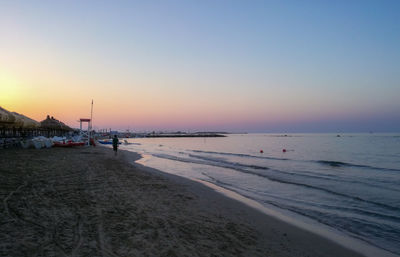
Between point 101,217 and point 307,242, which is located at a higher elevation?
point 101,217

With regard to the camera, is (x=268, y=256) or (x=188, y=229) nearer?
(x=268, y=256)

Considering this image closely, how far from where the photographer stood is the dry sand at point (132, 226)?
3906 millimetres

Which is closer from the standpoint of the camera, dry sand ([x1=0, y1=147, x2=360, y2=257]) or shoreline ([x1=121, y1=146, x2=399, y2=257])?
dry sand ([x1=0, y1=147, x2=360, y2=257])

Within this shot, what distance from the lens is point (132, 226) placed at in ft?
16.3

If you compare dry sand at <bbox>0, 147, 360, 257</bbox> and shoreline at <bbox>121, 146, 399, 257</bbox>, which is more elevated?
dry sand at <bbox>0, 147, 360, 257</bbox>

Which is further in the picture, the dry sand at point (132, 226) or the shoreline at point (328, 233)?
the shoreline at point (328, 233)

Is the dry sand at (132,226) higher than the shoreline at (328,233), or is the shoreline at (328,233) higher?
the dry sand at (132,226)

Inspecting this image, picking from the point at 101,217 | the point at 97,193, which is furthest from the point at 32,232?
the point at 97,193

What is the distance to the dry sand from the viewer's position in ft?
12.8

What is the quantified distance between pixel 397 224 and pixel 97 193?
8.43 meters

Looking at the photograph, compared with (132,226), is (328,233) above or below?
below

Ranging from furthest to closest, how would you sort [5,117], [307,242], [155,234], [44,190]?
[5,117]
[44,190]
[307,242]
[155,234]

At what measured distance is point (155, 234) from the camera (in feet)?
15.3

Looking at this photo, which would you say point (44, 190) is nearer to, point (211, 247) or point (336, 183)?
point (211, 247)
